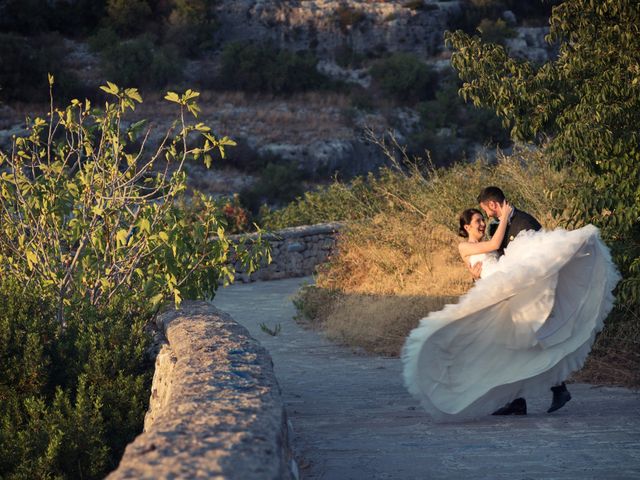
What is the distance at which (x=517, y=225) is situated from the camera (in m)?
7.69

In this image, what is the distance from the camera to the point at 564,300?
7.29 meters

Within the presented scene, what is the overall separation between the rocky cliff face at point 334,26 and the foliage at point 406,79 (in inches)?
195

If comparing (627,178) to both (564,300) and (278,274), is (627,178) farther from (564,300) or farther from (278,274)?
(278,274)

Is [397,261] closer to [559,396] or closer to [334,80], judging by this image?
[559,396]

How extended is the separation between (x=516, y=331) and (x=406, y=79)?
1740 inches

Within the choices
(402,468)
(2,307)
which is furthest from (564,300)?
(2,307)

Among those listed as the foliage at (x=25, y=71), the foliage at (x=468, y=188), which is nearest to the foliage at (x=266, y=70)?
the foliage at (x=25, y=71)

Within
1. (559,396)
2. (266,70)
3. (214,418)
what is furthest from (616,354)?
(266,70)

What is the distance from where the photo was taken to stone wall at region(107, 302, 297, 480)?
3.26 meters

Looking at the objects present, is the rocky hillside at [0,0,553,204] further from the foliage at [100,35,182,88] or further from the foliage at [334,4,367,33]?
the foliage at [100,35,182,88]

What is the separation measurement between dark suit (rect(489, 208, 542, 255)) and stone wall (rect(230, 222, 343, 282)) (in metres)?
12.2

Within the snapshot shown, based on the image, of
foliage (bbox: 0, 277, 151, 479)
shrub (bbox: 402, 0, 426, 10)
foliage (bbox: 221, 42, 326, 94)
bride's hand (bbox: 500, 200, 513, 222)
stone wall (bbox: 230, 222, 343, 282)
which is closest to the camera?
foliage (bbox: 0, 277, 151, 479)

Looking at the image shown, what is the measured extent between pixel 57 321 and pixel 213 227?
5.05ft

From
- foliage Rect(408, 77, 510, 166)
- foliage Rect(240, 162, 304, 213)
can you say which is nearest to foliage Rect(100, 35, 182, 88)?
foliage Rect(408, 77, 510, 166)
